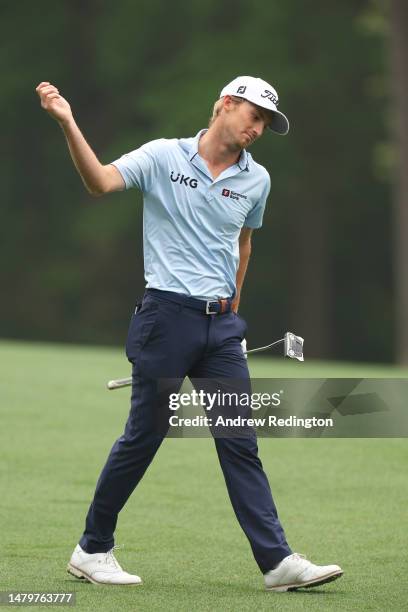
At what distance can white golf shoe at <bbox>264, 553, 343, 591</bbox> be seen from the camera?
6.02 meters

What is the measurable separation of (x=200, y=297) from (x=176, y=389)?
0.39 m

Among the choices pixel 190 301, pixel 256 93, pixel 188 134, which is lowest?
pixel 190 301

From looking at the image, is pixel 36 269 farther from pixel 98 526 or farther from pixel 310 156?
pixel 98 526

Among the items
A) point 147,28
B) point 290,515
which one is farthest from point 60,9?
point 290,515

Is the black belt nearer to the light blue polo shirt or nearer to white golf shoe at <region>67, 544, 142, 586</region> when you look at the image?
the light blue polo shirt

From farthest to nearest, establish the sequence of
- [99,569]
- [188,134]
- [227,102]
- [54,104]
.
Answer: [188,134]
[99,569]
[227,102]
[54,104]

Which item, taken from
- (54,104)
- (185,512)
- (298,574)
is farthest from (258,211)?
(185,512)

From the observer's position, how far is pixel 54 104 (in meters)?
5.60

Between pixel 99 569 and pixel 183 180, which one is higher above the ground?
pixel 183 180

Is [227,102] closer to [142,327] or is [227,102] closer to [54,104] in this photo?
[54,104]

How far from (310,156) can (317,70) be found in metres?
2.34

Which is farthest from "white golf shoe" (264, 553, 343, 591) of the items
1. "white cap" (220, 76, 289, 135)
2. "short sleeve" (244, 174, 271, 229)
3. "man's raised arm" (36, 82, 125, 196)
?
"white cap" (220, 76, 289, 135)

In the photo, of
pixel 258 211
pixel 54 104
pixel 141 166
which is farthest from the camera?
pixel 258 211

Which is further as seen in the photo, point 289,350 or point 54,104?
point 289,350
